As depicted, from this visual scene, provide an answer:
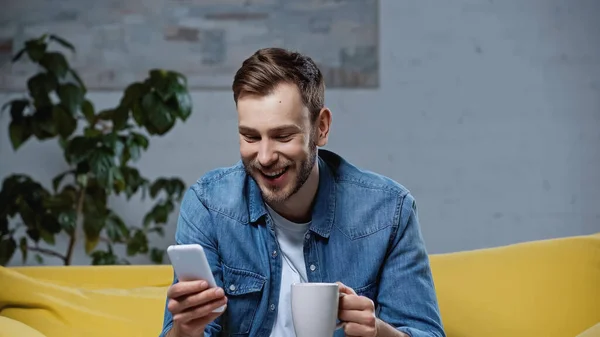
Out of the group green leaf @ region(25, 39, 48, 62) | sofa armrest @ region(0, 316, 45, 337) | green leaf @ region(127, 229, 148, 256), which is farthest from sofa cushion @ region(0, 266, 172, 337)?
green leaf @ region(127, 229, 148, 256)

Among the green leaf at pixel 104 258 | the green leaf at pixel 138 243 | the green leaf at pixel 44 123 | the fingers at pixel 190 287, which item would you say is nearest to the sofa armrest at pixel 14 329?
the fingers at pixel 190 287

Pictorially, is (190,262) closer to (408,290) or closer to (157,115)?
(408,290)

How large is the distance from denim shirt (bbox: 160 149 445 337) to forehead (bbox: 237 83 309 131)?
0.21 metres

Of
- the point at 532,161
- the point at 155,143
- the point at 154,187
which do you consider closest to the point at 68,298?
the point at 154,187

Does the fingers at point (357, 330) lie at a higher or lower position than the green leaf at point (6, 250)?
higher

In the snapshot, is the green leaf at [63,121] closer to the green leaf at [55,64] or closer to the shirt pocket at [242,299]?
the green leaf at [55,64]

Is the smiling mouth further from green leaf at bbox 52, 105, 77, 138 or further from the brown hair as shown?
green leaf at bbox 52, 105, 77, 138

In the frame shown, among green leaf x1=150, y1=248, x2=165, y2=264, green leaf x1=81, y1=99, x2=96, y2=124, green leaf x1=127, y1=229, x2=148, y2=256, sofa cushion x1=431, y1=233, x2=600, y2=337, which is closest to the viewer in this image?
sofa cushion x1=431, y1=233, x2=600, y2=337

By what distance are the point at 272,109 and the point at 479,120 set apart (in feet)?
6.98

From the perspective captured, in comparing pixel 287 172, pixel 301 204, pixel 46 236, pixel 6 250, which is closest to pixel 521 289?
pixel 301 204

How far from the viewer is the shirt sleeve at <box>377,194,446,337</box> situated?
147 centimetres

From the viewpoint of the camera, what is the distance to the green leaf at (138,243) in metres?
2.99

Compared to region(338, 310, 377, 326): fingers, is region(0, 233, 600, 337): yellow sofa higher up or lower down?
lower down

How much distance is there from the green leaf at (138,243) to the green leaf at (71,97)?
578mm
